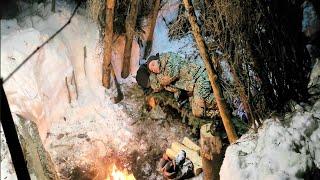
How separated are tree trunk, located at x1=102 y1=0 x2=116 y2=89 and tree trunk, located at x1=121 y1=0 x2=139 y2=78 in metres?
0.56

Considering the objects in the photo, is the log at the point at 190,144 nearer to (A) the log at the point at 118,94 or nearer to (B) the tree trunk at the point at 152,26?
(A) the log at the point at 118,94

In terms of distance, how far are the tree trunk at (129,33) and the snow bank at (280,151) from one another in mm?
5051

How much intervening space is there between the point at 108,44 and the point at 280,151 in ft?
19.1

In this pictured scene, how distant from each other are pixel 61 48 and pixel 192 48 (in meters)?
3.65

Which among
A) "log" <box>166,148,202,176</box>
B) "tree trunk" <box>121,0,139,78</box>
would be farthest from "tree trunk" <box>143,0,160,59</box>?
"log" <box>166,148,202,176</box>

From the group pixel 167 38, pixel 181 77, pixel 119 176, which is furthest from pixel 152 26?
pixel 119 176

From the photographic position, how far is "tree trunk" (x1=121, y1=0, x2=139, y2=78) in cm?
993

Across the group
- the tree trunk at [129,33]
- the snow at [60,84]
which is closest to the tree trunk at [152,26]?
the tree trunk at [129,33]

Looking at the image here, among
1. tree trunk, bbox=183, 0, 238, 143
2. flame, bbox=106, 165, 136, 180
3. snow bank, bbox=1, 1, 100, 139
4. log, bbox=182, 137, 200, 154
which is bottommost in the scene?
flame, bbox=106, 165, 136, 180

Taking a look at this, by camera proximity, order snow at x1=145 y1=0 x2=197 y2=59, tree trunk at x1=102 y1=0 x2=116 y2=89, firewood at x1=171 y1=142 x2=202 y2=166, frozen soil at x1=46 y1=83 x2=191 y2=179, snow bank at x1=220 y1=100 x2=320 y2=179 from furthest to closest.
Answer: snow at x1=145 y1=0 x2=197 y2=59, tree trunk at x1=102 y1=0 x2=116 y2=89, frozen soil at x1=46 y1=83 x2=191 y2=179, firewood at x1=171 y1=142 x2=202 y2=166, snow bank at x1=220 y1=100 x2=320 y2=179

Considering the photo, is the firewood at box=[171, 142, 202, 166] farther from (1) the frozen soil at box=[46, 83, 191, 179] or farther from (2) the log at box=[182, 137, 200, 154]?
(1) the frozen soil at box=[46, 83, 191, 179]

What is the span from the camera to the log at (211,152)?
745 centimetres

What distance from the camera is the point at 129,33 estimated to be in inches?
411

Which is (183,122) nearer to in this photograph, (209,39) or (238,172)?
(209,39)
